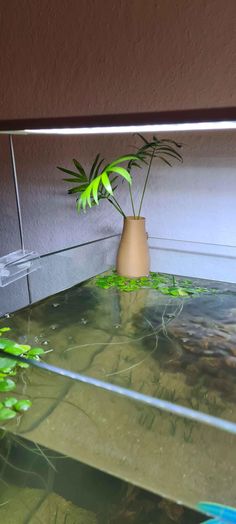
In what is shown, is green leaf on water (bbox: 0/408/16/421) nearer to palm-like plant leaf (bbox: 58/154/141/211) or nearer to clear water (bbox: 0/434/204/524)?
clear water (bbox: 0/434/204/524)

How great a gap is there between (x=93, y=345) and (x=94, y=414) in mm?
381

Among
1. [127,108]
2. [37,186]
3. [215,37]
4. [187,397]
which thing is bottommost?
[187,397]

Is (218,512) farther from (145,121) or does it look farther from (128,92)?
(128,92)

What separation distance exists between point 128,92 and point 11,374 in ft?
3.81

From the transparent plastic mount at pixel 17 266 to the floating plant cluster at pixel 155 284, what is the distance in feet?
0.88

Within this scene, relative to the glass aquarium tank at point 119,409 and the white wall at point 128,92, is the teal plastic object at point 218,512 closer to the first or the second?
the glass aquarium tank at point 119,409

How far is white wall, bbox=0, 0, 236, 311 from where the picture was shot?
1.32 metres

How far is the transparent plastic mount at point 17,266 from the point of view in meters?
1.17

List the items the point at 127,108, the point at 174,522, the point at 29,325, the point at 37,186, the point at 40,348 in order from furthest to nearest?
1. the point at 37,186
2. the point at 127,108
3. the point at 29,325
4. the point at 40,348
5. the point at 174,522

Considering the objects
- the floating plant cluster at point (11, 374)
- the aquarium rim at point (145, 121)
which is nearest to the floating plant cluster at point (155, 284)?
the floating plant cluster at point (11, 374)

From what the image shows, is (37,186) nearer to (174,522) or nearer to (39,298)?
(39,298)

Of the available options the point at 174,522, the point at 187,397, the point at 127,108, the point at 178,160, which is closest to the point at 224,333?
the point at 187,397

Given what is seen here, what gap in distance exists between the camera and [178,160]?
4.83ft

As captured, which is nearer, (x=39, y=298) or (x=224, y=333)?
(x=224, y=333)
